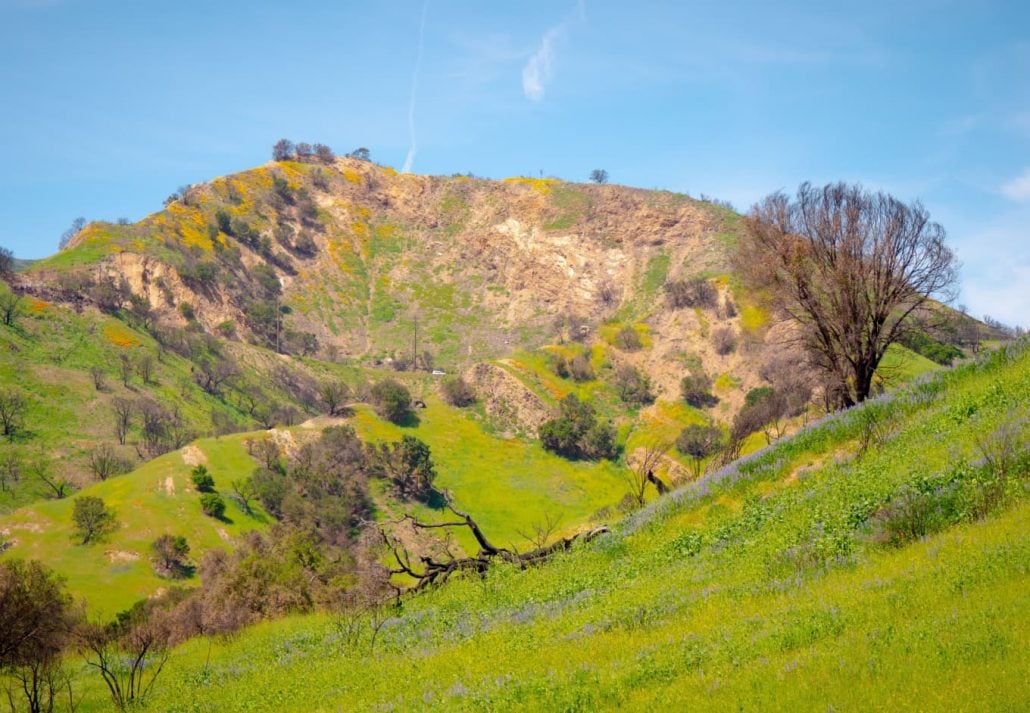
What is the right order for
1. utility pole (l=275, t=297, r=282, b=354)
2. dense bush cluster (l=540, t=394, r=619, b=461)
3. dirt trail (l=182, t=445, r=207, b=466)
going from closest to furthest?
dirt trail (l=182, t=445, r=207, b=466) → dense bush cluster (l=540, t=394, r=619, b=461) → utility pole (l=275, t=297, r=282, b=354)

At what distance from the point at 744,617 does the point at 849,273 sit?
18153 millimetres

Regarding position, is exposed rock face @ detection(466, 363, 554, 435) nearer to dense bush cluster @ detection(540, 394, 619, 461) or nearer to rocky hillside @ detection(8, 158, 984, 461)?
A: rocky hillside @ detection(8, 158, 984, 461)

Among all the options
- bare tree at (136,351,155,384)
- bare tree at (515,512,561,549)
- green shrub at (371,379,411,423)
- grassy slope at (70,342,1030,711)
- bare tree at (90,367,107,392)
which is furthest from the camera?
bare tree at (136,351,155,384)

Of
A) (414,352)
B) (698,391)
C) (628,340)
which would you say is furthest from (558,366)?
(414,352)

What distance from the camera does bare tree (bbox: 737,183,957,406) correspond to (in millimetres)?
24594

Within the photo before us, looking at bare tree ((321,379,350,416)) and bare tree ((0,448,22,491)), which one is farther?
bare tree ((321,379,350,416))

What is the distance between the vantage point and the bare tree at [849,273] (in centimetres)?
2459

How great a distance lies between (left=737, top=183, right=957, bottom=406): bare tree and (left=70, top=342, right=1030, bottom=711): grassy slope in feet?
23.9

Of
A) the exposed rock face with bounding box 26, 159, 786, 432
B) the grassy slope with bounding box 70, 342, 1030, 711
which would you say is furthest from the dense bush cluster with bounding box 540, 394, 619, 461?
the grassy slope with bounding box 70, 342, 1030, 711

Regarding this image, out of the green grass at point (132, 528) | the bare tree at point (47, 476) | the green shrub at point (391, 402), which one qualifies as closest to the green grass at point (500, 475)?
the green shrub at point (391, 402)

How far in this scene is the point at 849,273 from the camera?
80.5ft

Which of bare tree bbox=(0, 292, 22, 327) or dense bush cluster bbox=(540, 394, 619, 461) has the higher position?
bare tree bbox=(0, 292, 22, 327)

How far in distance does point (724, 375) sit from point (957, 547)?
93554 millimetres

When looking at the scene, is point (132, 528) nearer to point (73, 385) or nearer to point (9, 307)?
point (73, 385)
